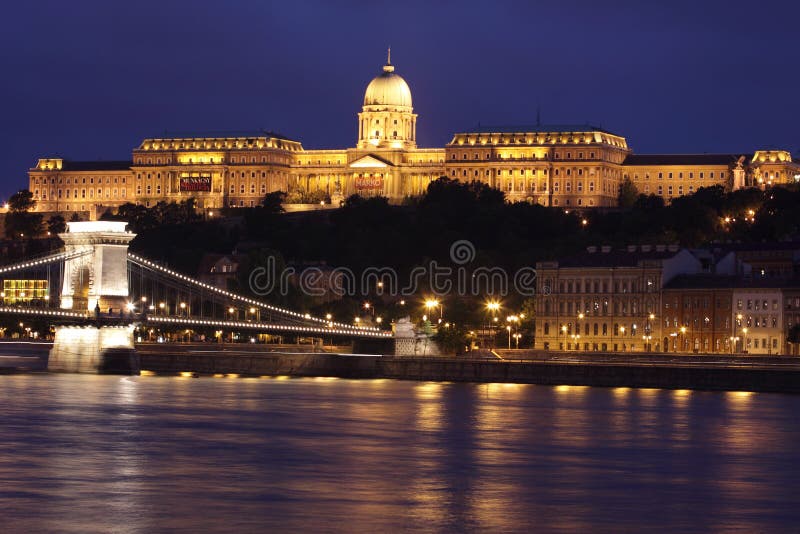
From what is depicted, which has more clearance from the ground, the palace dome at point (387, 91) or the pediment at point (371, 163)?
the palace dome at point (387, 91)

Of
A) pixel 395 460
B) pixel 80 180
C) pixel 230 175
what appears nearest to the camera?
pixel 395 460

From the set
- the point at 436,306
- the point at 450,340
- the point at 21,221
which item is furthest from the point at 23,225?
the point at 450,340

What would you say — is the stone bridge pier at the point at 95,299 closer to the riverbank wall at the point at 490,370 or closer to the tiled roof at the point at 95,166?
the riverbank wall at the point at 490,370

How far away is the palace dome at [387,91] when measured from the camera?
489 ft

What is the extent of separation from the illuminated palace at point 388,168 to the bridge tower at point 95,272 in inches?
2619

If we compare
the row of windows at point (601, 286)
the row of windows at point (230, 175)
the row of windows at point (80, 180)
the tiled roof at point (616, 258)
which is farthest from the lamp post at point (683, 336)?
the row of windows at point (80, 180)

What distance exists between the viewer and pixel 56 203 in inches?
5940

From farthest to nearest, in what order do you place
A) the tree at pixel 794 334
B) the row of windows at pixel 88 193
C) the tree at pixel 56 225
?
the row of windows at pixel 88 193 → the tree at pixel 56 225 → the tree at pixel 794 334

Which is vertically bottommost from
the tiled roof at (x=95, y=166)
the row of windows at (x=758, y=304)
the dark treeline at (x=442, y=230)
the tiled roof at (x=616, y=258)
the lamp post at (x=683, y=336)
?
the lamp post at (x=683, y=336)

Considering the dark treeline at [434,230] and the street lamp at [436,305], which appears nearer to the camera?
the street lamp at [436,305]

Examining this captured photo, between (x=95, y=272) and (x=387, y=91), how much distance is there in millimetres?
85971

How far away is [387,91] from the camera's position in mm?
149125

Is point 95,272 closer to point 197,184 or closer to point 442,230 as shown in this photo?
point 442,230

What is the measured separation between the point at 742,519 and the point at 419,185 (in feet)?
370
